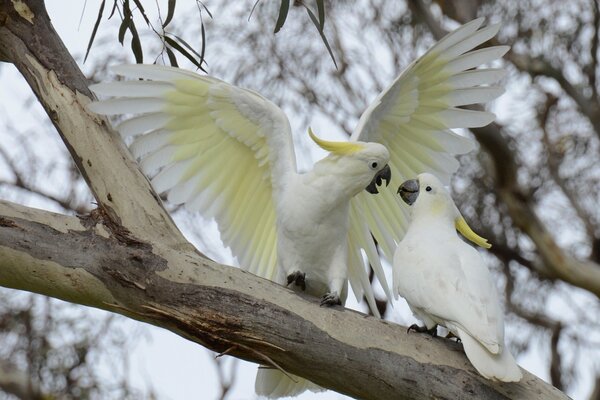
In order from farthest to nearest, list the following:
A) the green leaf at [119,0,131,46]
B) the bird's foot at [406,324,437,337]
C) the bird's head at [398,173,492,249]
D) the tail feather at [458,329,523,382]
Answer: the green leaf at [119,0,131,46], the bird's head at [398,173,492,249], the bird's foot at [406,324,437,337], the tail feather at [458,329,523,382]

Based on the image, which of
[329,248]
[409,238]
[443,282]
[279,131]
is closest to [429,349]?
[443,282]

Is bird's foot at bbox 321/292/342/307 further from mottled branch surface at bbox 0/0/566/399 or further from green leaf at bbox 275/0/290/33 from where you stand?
green leaf at bbox 275/0/290/33

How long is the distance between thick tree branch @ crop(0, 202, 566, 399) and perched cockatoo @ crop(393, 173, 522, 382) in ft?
0.23

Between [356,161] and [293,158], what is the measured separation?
0.82ft

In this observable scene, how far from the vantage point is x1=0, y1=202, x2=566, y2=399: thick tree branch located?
228 cm

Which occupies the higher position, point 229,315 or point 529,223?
point 529,223

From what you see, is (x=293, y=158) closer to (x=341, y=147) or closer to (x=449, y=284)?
(x=341, y=147)

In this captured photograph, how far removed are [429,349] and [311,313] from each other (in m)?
0.29

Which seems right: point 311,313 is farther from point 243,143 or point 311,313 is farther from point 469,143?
point 469,143

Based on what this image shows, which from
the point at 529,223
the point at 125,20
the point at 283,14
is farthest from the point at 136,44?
the point at 529,223

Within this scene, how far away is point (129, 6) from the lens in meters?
3.11

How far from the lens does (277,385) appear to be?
9.64ft

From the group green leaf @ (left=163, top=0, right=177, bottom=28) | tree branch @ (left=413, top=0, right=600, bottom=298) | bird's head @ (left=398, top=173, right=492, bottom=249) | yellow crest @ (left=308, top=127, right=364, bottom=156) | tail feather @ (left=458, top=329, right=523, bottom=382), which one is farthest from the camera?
tree branch @ (left=413, top=0, right=600, bottom=298)

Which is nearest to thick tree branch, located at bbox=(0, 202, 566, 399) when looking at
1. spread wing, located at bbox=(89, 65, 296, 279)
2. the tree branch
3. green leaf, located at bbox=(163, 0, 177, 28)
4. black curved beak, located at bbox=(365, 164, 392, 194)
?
spread wing, located at bbox=(89, 65, 296, 279)
